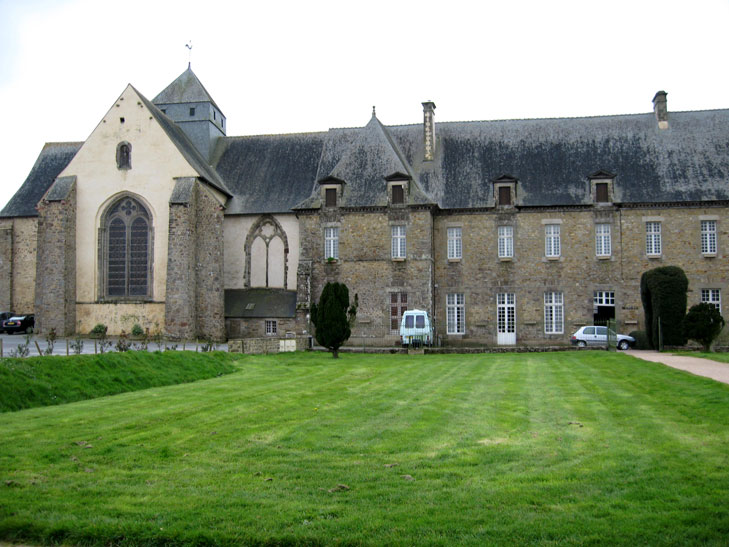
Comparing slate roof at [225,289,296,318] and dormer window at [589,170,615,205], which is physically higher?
dormer window at [589,170,615,205]

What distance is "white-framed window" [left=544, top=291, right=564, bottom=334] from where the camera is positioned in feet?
108

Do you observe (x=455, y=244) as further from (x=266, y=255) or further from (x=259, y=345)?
(x=259, y=345)

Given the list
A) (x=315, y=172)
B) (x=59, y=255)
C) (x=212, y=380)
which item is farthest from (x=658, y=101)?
(x=59, y=255)

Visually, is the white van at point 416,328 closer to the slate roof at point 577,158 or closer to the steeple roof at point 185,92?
the slate roof at point 577,158

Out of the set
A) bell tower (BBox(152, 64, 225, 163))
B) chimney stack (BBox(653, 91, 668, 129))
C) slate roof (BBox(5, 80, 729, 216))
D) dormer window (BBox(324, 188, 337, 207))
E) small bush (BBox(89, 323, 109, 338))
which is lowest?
small bush (BBox(89, 323, 109, 338))

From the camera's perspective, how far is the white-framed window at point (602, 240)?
3288cm

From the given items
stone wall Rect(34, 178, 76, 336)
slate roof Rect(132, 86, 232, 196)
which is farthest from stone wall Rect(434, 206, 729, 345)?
stone wall Rect(34, 178, 76, 336)

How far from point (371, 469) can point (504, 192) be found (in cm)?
2810

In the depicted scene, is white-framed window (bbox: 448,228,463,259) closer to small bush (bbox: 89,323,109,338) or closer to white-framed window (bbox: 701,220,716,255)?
white-framed window (bbox: 701,220,716,255)

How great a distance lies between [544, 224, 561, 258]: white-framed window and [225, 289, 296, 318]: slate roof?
13.0 meters

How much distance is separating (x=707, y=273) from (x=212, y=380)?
82.7ft

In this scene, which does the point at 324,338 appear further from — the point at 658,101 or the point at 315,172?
the point at 658,101

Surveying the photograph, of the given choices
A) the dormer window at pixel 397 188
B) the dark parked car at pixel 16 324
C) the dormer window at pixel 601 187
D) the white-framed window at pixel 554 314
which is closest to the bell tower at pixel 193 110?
the dormer window at pixel 397 188

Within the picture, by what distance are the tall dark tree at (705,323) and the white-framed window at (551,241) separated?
9.00 metres
